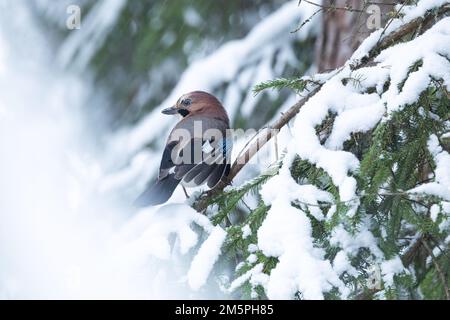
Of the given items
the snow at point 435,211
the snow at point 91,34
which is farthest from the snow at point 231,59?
the snow at point 435,211

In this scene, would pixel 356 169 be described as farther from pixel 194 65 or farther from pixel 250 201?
pixel 194 65

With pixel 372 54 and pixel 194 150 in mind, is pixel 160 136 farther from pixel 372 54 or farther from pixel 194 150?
pixel 372 54

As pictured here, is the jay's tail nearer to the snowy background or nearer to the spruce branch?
the snowy background

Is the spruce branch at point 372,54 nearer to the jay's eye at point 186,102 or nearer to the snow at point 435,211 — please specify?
the snow at point 435,211

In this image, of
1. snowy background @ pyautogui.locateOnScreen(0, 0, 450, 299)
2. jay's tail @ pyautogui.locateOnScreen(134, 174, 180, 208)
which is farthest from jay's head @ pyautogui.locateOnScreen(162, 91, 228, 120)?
jay's tail @ pyautogui.locateOnScreen(134, 174, 180, 208)

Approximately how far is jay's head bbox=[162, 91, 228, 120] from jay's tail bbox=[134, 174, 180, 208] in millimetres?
820

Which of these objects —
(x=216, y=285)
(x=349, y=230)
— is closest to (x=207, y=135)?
(x=216, y=285)

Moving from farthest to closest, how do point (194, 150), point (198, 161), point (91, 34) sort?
point (91, 34), point (194, 150), point (198, 161)

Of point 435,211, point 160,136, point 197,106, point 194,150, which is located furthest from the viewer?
point 160,136

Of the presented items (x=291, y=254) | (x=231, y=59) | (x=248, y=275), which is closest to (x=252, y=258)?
(x=248, y=275)

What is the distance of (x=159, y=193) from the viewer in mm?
3512

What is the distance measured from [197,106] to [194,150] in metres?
0.68

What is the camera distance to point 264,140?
296 cm

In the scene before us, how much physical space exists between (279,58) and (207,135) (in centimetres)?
121
